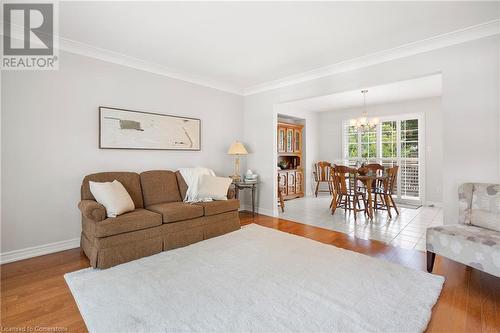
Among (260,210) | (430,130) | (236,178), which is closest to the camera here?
(236,178)

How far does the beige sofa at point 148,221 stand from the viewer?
2510mm

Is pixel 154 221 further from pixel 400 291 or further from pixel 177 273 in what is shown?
pixel 400 291

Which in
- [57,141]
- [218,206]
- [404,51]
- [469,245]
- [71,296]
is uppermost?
[404,51]

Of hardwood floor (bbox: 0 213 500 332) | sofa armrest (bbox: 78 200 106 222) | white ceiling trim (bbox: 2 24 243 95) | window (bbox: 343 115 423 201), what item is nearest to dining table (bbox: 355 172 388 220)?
hardwood floor (bbox: 0 213 500 332)

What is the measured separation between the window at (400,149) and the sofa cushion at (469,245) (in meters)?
4.11

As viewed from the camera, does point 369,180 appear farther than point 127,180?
Yes

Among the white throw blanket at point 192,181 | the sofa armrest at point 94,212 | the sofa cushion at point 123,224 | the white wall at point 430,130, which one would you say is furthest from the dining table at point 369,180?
the sofa armrest at point 94,212

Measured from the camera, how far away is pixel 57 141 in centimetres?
301

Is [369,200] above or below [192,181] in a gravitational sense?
below

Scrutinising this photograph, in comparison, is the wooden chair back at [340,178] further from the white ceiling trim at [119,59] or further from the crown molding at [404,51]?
the white ceiling trim at [119,59]

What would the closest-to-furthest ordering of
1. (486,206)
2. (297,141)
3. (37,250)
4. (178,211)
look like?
(486,206), (37,250), (178,211), (297,141)

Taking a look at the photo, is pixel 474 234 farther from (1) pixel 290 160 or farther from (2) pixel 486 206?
(1) pixel 290 160

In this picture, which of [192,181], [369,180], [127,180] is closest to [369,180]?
[369,180]

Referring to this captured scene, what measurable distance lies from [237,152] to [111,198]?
7.69ft
